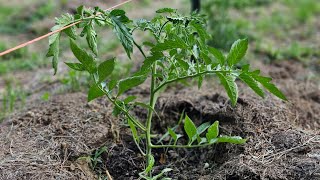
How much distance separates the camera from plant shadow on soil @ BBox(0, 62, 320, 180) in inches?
90.4

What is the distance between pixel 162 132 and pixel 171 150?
190 millimetres

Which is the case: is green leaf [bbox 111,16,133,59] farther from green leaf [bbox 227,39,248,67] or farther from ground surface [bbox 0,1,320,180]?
ground surface [bbox 0,1,320,180]

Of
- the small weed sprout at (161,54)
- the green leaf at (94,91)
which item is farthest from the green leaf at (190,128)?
the green leaf at (94,91)

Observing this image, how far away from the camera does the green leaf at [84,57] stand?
214cm

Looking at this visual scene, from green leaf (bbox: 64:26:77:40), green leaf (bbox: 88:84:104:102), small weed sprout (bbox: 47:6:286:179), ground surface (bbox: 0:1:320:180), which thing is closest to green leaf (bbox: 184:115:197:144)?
small weed sprout (bbox: 47:6:286:179)

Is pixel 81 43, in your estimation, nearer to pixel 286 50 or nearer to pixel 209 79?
pixel 209 79

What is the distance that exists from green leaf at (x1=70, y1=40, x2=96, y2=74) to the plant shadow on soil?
0.53 metres

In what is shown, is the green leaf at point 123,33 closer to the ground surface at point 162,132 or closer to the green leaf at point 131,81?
the green leaf at point 131,81

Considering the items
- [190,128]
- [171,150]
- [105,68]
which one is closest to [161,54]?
[105,68]

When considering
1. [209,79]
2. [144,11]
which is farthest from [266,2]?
[209,79]

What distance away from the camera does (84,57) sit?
85.3 inches

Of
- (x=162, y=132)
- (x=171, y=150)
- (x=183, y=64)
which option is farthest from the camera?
(x=162, y=132)

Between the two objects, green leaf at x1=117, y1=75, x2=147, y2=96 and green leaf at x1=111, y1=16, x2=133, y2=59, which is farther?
green leaf at x1=117, y1=75, x2=147, y2=96

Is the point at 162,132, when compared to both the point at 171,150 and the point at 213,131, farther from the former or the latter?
the point at 213,131
